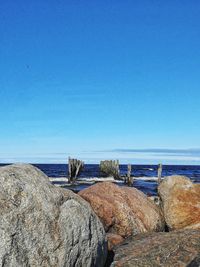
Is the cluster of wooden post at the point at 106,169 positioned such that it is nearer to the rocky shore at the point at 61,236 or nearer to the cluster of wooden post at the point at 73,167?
the cluster of wooden post at the point at 73,167

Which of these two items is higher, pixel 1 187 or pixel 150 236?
pixel 1 187

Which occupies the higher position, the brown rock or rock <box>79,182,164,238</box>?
rock <box>79,182,164,238</box>

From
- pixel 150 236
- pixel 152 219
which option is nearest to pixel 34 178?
pixel 150 236

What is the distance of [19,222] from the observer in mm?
6520

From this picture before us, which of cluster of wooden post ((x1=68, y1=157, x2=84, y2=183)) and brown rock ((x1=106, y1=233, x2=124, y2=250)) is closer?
brown rock ((x1=106, y1=233, x2=124, y2=250))

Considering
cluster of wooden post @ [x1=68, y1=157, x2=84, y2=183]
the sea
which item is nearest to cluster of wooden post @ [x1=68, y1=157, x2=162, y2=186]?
cluster of wooden post @ [x1=68, y1=157, x2=84, y2=183]

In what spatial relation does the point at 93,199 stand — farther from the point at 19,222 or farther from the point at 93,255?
the point at 19,222

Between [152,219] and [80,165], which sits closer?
[152,219]

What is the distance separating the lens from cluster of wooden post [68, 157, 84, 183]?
162 feet

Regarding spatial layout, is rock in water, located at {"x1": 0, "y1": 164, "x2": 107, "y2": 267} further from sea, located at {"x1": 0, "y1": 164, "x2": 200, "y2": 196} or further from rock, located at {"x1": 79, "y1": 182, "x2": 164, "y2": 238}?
sea, located at {"x1": 0, "y1": 164, "x2": 200, "y2": 196}

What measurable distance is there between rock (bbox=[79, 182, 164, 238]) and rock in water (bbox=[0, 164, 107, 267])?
142 inches

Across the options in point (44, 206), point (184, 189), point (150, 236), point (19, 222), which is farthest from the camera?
point (184, 189)

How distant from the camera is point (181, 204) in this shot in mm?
13297

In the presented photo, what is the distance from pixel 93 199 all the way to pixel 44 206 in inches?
184
